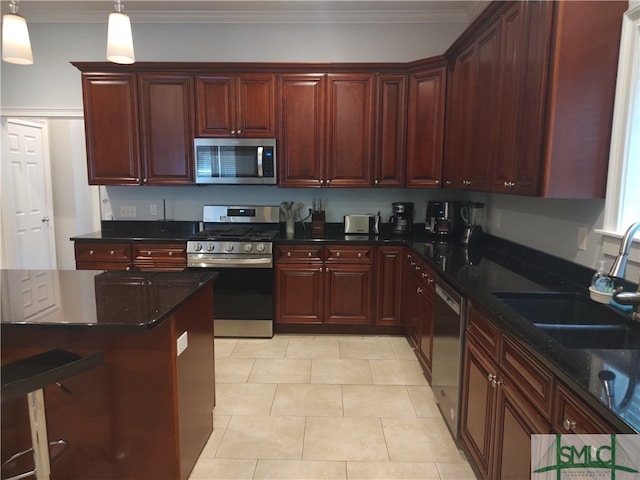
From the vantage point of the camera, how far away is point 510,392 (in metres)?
1.52

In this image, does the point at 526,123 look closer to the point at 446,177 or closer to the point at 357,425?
the point at 446,177

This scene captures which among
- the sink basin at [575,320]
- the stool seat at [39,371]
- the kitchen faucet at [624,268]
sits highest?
the kitchen faucet at [624,268]

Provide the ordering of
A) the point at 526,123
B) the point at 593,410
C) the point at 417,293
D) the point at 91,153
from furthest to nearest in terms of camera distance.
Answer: the point at 91,153 → the point at 417,293 → the point at 526,123 → the point at 593,410

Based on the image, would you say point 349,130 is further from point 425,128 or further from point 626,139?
point 626,139

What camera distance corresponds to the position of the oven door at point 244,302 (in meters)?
3.60

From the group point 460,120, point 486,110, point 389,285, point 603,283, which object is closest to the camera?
point 603,283

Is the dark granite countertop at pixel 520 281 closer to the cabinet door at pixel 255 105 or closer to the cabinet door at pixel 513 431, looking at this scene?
the cabinet door at pixel 513 431

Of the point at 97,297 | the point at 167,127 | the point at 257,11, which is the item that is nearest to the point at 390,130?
the point at 257,11

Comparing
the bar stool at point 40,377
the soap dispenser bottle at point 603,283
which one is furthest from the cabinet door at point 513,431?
the bar stool at point 40,377

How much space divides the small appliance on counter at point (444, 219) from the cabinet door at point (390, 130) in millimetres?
399

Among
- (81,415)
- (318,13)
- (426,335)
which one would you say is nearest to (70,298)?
(81,415)

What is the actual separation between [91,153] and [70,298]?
99.6 inches

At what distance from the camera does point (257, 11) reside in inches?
151

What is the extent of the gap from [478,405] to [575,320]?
1.90 feet
